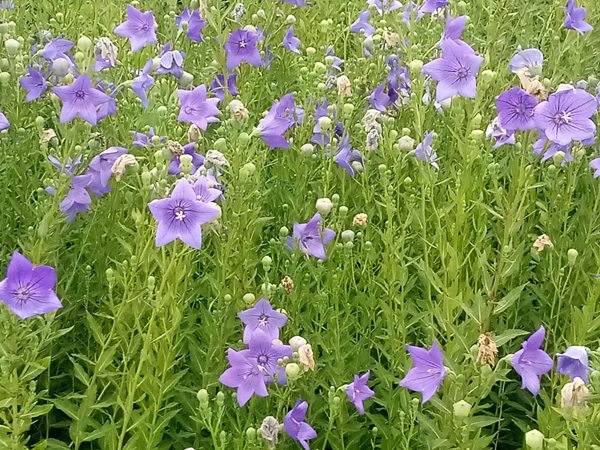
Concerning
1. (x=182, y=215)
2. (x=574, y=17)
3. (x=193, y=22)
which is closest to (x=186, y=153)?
(x=182, y=215)

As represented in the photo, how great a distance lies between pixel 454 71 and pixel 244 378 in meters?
1.43

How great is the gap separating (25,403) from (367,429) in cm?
117

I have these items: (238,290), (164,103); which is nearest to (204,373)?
(238,290)

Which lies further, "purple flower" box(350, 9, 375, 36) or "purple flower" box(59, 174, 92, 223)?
"purple flower" box(350, 9, 375, 36)

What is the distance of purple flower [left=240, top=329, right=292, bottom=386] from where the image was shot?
6.41 feet

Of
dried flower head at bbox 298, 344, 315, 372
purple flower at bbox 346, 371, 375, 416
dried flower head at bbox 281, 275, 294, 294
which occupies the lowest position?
purple flower at bbox 346, 371, 375, 416

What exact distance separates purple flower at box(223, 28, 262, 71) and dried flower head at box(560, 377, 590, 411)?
2.51m

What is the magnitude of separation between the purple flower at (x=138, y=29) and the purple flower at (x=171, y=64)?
0.31 metres

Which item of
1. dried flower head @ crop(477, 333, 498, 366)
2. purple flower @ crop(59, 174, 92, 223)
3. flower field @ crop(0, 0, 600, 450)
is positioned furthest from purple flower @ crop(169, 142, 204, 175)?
dried flower head @ crop(477, 333, 498, 366)

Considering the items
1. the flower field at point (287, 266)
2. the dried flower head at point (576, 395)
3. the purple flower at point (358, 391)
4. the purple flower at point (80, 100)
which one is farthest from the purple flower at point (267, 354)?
the purple flower at point (80, 100)

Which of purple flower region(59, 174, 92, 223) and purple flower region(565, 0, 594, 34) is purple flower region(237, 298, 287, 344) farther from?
purple flower region(565, 0, 594, 34)

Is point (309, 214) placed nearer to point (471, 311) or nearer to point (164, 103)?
point (164, 103)

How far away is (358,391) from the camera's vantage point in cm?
213

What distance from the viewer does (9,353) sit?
1807mm
